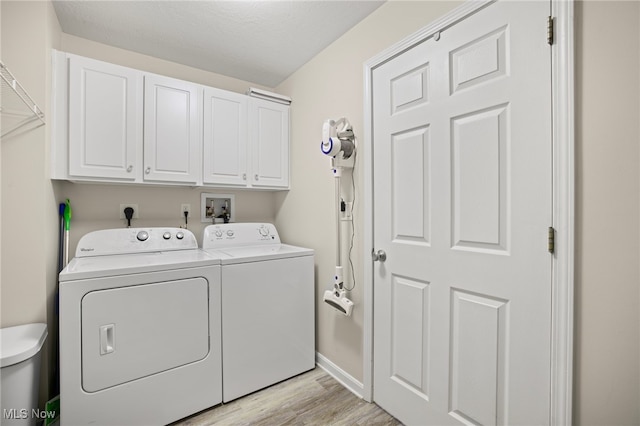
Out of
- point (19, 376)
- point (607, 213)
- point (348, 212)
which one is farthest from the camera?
point (348, 212)

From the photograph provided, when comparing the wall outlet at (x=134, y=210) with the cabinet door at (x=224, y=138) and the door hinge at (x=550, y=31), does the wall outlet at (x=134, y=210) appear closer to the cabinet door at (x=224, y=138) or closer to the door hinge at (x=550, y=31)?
the cabinet door at (x=224, y=138)

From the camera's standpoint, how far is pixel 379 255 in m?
1.75

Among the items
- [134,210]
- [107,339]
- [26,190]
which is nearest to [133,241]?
[134,210]

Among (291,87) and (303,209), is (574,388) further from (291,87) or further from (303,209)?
(291,87)

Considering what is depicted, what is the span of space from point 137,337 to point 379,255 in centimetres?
142

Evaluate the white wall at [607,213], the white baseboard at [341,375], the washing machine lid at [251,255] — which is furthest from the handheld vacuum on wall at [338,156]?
the white wall at [607,213]

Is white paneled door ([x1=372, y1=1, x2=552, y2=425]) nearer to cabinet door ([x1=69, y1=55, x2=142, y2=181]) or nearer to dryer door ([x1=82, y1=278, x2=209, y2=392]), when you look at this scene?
dryer door ([x1=82, y1=278, x2=209, y2=392])

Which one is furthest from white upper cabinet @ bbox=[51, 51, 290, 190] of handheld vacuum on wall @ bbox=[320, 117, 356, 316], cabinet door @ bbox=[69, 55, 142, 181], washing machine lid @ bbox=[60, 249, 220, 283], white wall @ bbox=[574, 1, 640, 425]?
white wall @ bbox=[574, 1, 640, 425]

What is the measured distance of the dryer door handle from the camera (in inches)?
57.8

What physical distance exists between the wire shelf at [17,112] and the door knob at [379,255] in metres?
2.00

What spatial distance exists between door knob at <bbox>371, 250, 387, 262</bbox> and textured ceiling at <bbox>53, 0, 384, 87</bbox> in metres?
1.50

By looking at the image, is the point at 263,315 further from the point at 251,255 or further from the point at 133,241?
the point at 133,241

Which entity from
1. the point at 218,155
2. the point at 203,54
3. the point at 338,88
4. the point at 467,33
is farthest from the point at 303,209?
the point at 467,33

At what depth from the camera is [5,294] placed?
1.50m
